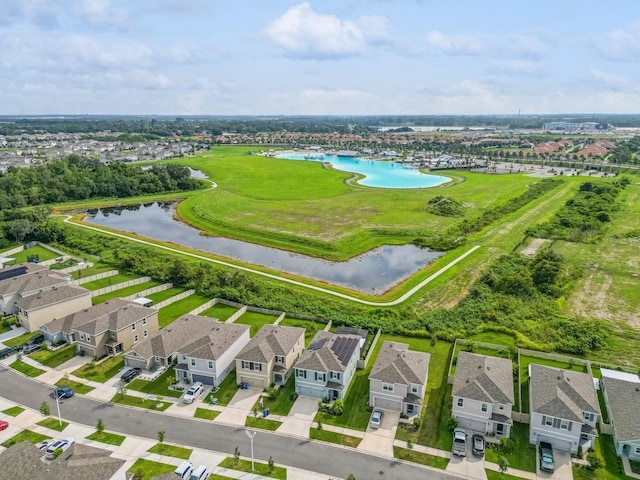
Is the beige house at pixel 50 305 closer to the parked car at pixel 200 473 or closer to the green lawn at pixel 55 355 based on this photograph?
the green lawn at pixel 55 355

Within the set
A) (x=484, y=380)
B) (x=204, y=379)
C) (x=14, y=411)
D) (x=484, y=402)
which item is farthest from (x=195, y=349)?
(x=484, y=380)

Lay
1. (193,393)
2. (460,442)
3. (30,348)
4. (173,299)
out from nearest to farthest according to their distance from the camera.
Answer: (460,442)
(193,393)
(30,348)
(173,299)

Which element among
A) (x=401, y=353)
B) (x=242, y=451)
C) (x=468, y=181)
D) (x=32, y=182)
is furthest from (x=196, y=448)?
(x=468, y=181)

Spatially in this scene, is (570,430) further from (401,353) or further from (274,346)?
(274,346)

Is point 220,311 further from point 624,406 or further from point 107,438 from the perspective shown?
point 624,406

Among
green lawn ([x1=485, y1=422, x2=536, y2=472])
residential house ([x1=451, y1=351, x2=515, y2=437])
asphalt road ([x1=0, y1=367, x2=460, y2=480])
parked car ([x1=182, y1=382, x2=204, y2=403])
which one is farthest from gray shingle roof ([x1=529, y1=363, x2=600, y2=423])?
parked car ([x1=182, y1=382, x2=204, y2=403])

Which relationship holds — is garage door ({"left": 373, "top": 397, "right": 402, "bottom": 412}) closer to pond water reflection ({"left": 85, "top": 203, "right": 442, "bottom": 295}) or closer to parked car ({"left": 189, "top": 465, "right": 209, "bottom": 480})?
parked car ({"left": 189, "top": 465, "right": 209, "bottom": 480})
